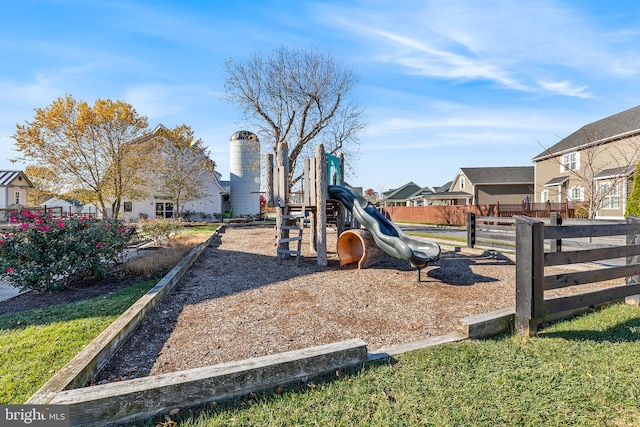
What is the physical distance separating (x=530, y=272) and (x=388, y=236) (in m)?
3.35

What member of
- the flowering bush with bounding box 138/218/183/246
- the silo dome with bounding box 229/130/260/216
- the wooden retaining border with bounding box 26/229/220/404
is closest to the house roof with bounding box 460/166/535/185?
the silo dome with bounding box 229/130/260/216

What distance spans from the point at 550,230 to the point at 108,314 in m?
5.48

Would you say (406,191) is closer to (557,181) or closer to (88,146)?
(557,181)

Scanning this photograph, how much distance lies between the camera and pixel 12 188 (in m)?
35.0

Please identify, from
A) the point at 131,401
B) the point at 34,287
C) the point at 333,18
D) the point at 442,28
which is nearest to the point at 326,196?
the point at 333,18

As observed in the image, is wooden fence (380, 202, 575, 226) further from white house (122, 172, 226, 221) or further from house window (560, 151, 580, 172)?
white house (122, 172, 226, 221)

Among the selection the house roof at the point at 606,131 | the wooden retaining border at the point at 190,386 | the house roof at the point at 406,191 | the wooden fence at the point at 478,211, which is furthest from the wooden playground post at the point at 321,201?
the house roof at the point at 406,191

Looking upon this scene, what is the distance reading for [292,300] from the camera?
5.05 metres

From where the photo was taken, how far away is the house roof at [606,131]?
19.2 meters

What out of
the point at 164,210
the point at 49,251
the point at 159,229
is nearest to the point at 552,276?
the point at 49,251

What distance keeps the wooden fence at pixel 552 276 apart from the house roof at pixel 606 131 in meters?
14.7

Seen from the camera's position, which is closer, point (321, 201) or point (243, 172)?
point (321, 201)

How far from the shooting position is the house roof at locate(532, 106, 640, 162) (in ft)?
62.9

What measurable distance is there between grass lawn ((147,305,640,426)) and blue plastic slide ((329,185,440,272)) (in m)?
2.74
